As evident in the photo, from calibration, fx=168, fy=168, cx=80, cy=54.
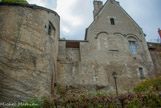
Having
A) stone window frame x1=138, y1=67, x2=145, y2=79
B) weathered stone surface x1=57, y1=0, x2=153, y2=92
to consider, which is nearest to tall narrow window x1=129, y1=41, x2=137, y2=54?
weathered stone surface x1=57, y1=0, x2=153, y2=92

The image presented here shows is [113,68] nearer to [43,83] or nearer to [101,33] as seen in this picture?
[101,33]

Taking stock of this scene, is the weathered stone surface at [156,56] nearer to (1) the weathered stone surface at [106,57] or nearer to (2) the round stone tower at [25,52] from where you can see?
(1) the weathered stone surface at [106,57]

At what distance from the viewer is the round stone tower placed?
9.25m

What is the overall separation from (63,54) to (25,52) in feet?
16.1

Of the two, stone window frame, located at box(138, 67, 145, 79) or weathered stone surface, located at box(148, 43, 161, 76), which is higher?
weathered stone surface, located at box(148, 43, 161, 76)

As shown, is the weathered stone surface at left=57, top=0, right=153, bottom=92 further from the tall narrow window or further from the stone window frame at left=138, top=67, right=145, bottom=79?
the tall narrow window

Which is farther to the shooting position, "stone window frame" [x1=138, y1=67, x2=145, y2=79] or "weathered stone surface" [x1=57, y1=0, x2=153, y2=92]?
"stone window frame" [x1=138, y1=67, x2=145, y2=79]

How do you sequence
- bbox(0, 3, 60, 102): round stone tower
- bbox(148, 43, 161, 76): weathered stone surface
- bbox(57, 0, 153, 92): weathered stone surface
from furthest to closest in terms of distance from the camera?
bbox(148, 43, 161, 76): weathered stone surface → bbox(57, 0, 153, 92): weathered stone surface → bbox(0, 3, 60, 102): round stone tower

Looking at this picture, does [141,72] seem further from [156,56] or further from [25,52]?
[25,52]

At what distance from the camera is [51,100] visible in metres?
6.45

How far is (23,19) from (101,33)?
304 inches

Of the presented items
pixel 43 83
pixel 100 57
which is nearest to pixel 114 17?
pixel 100 57

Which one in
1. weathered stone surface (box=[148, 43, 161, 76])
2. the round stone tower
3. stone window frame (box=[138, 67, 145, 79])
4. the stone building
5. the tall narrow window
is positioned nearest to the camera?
the round stone tower

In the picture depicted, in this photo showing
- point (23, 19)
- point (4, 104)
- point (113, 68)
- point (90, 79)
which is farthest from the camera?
point (113, 68)
